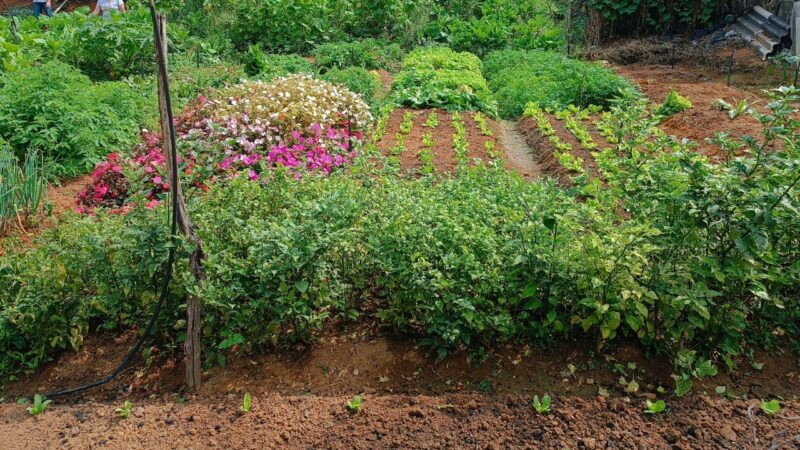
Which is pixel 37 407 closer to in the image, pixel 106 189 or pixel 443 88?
pixel 106 189

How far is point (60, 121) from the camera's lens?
727 cm

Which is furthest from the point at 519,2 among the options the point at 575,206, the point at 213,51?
the point at 575,206

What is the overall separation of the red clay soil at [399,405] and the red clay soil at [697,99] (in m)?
3.57

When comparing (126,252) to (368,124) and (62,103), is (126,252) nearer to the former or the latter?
(62,103)

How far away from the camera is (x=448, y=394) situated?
338cm

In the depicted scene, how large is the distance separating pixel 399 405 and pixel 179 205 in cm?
154

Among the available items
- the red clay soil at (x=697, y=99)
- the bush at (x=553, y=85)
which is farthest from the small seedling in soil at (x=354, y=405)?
the bush at (x=553, y=85)

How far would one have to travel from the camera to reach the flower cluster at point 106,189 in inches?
249

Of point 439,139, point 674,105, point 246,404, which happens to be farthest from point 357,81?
point 246,404

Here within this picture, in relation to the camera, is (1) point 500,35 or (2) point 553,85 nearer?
(2) point 553,85

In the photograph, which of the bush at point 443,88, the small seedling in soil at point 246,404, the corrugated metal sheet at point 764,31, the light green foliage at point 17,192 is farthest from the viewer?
the corrugated metal sheet at point 764,31

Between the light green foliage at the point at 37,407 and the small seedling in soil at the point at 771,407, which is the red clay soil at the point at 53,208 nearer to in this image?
the light green foliage at the point at 37,407

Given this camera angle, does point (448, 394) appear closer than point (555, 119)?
Yes

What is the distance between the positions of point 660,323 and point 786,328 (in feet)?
2.61
